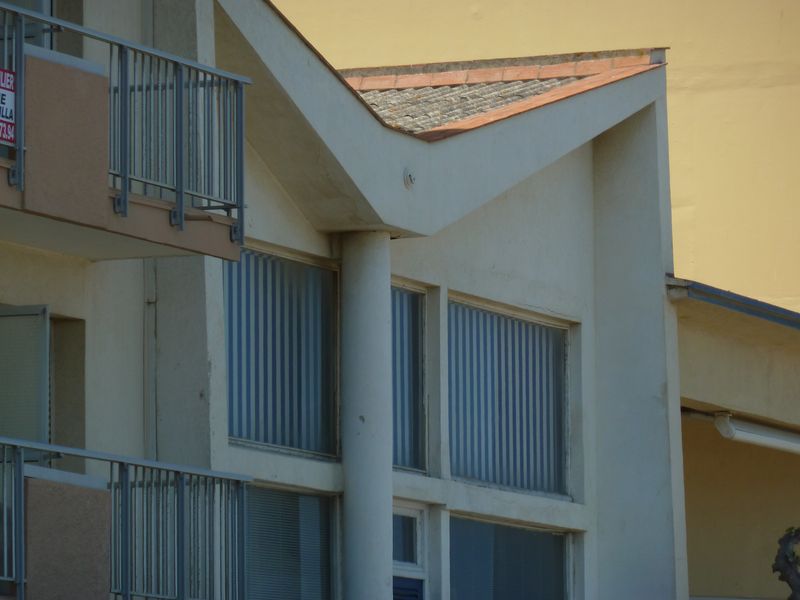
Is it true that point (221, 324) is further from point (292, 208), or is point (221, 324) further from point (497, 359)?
point (497, 359)

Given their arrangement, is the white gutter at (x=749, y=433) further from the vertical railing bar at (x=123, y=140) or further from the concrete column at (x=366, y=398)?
the vertical railing bar at (x=123, y=140)

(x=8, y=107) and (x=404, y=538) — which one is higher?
(x=8, y=107)

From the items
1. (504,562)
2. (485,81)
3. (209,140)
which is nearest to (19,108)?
(209,140)

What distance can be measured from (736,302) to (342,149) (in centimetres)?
675

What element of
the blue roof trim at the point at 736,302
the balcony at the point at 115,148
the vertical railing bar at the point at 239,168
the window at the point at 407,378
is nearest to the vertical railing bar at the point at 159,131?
the balcony at the point at 115,148

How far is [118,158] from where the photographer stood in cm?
1495

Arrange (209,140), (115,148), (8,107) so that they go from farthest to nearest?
(209,140) < (115,148) < (8,107)

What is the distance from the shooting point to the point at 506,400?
70.4ft

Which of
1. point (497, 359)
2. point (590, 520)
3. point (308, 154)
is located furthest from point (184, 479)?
point (590, 520)

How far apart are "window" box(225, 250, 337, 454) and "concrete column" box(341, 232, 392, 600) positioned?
17 centimetres

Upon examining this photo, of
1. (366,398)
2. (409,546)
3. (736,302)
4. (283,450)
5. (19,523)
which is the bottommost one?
(19,523)

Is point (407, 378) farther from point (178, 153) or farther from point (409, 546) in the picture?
point (178, 153)

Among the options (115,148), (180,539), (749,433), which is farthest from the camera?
(749,433)

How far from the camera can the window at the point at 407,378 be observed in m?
19.7
